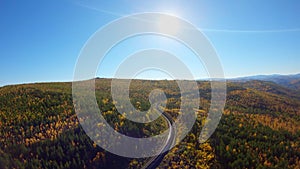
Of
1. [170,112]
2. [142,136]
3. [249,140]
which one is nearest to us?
[249,140]

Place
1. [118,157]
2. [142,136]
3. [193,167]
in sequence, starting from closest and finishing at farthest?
[193,167]
[118,157]
[142,136]

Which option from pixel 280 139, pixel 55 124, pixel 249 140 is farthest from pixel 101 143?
pixel 280 139

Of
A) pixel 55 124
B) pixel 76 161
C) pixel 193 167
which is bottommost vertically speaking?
pixel 193 167

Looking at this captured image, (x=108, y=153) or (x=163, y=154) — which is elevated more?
(x=108, y=153)

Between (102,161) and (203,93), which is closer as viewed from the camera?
(102,161)

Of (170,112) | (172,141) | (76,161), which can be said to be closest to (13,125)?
(76,161)

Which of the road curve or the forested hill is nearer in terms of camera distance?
the forested hill

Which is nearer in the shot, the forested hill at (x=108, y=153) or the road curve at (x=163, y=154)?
the forested hill at (x=108, y=153)

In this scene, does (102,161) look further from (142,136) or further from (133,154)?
(142,136)

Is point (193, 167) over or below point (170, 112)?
below
